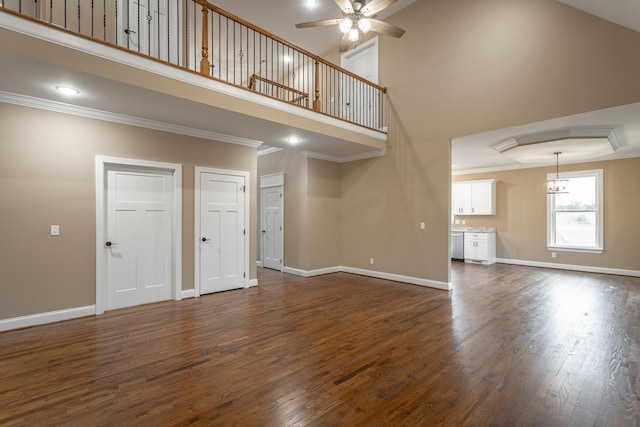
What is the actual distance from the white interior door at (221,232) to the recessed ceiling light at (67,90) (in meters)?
1.86

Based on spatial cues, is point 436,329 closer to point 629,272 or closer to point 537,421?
point 537,421

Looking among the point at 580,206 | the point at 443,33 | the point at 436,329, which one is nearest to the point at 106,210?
the point at 436,329

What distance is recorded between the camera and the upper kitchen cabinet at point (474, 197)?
8367mm

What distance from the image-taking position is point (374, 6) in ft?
12.1

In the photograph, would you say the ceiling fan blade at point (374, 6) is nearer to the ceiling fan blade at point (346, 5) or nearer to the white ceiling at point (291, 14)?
the ceiling fan blade at point (346, 5)

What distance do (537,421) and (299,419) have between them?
1.51m

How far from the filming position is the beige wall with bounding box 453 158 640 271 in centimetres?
656

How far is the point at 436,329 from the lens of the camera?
3.53 m

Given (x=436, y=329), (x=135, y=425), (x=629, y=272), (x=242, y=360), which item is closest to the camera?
(x=135, y=425)

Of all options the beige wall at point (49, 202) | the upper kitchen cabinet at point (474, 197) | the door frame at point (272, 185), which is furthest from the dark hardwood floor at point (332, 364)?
the upper kitchen cabinet at point (474, 197)

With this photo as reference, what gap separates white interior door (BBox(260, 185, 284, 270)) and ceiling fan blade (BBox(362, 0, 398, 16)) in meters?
4.05

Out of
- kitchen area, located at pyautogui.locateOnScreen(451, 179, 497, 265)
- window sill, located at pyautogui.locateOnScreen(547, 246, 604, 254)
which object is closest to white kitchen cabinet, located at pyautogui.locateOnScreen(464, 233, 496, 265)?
kitchen area, located at pyautogui.locateOnScreen(451, 179, 497, 265)

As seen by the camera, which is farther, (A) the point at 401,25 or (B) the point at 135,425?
(A) the point at 401,25

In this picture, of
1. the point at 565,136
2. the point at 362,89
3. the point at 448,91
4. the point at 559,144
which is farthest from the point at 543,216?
the point at 362,89
